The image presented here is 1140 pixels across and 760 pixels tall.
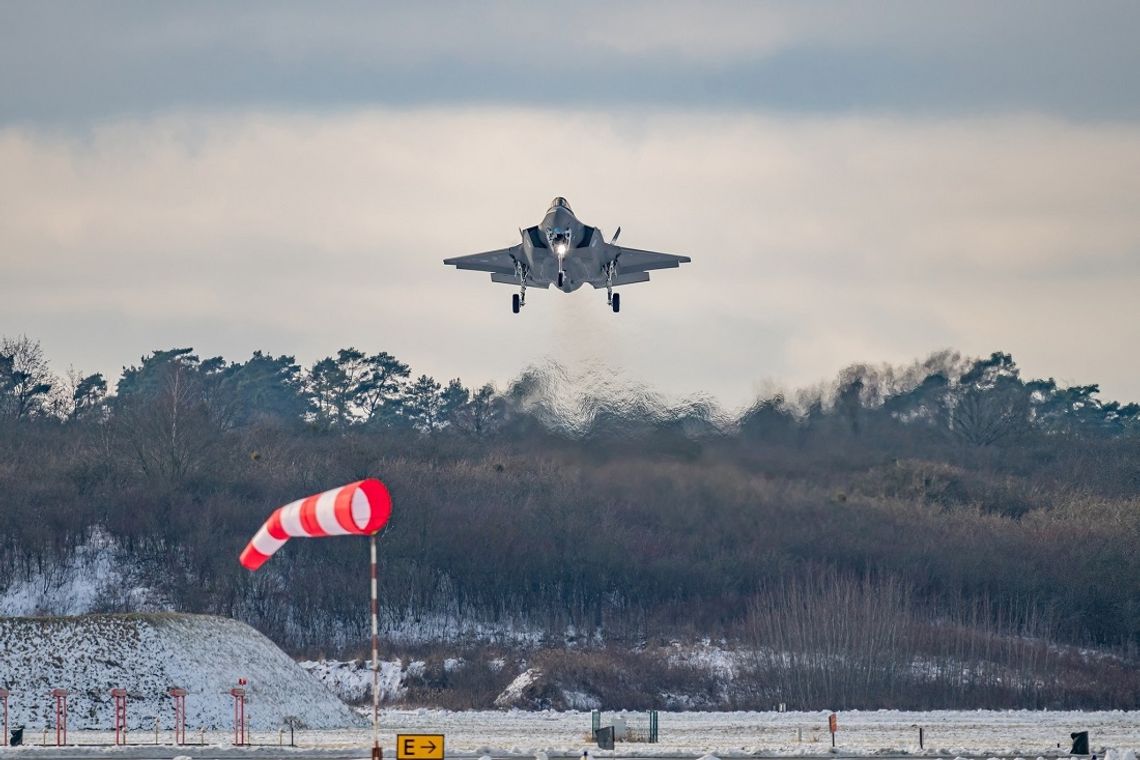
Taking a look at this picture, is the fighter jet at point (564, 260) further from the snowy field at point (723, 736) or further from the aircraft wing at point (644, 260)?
the snowy field at point (723, 736)

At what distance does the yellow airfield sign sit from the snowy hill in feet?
78.7

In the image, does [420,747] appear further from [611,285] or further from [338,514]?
[611,285]

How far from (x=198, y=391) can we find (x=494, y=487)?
40.8 m

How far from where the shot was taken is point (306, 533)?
33.2 metres

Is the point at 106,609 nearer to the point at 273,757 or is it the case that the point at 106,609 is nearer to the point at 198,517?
the point at 198,517

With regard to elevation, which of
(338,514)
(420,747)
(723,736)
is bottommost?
(723,736)

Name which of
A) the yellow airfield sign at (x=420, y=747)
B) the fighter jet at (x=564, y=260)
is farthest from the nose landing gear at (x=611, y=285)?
the yellow airfield sign at (x=420, y=747)

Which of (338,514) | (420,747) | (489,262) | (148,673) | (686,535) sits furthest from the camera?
(686,535)

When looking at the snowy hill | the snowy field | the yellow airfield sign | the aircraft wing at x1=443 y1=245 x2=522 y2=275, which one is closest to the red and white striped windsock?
the yellow airfield sign

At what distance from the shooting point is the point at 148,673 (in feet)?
203

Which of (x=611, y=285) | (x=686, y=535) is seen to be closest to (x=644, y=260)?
(x=611, y=285)

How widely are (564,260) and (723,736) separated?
58.5 ft

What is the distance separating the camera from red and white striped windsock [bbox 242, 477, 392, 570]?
32.2 m

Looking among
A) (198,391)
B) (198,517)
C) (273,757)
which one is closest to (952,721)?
(273,757)
